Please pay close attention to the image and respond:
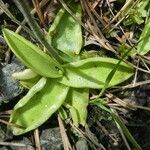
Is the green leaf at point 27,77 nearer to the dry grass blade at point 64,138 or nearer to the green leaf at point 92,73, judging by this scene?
the green leaf at point 92,73

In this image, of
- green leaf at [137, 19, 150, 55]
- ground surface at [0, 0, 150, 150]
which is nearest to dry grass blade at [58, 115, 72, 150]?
ground surface at [0, 0, 150, 150]

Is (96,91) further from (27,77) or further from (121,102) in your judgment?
(27,77)

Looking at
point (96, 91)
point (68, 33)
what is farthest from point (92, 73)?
point (68, 33)

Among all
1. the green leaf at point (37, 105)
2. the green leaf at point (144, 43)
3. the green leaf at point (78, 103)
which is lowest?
the green leaf at point (78, 103)

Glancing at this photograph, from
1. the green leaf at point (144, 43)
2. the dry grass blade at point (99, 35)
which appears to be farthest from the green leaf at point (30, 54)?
the green leaf at point (144, 43)

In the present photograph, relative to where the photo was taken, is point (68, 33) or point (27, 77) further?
point (68, 33)

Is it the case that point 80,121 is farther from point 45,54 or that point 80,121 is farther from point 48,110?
point 45,54

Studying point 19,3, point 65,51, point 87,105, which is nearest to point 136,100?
point 87,105
